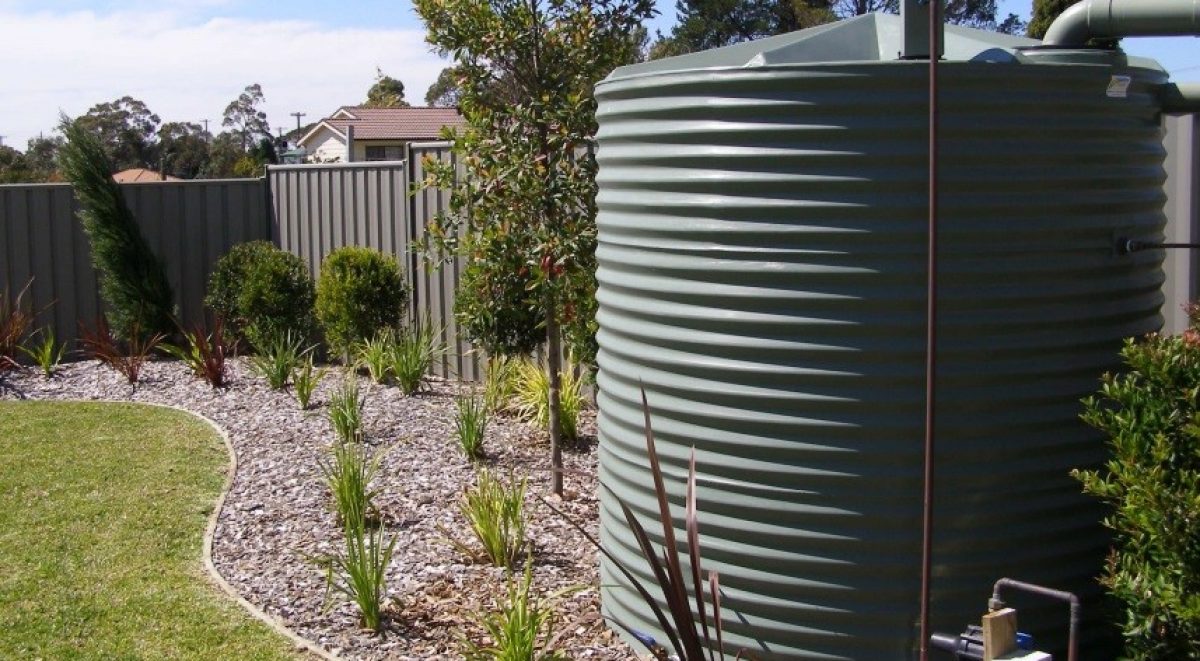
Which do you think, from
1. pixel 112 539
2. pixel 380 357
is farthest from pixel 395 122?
pixel 112 539

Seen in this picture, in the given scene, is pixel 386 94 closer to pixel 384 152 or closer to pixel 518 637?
pixel 384 152

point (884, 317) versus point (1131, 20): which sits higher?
point (1131, 20)

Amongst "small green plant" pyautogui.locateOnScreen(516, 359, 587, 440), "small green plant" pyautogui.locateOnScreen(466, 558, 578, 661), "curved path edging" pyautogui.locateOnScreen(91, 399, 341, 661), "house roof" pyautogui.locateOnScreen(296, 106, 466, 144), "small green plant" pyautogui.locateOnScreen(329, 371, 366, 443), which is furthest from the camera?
"house roof" pyautogui.locateOnScreen(296, 106, 466, 144)

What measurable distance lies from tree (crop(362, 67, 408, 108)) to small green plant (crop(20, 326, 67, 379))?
3951cm

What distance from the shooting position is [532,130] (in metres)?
7.25

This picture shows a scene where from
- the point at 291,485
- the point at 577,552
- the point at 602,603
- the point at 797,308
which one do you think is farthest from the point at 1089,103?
the point at 291,485

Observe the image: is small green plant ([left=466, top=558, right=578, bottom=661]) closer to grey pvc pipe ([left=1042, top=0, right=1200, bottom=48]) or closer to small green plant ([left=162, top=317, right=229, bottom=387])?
grey pvc pipe ([left=1042, top=0, right=1200, bottom=48])

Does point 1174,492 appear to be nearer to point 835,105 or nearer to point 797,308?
point 797,308

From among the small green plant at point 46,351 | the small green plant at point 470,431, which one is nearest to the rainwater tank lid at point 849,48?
the small green plant at point 470,431

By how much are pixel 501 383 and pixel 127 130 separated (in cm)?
4387

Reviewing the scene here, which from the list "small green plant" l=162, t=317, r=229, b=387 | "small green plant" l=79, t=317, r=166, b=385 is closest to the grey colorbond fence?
"small green plant" l=79, t=317, r=166, b=385

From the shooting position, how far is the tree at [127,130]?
158 feet

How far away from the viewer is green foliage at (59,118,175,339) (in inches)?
499

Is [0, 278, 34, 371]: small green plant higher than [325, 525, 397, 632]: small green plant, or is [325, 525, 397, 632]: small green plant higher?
[0, 278, 34, 371]: small green plant
